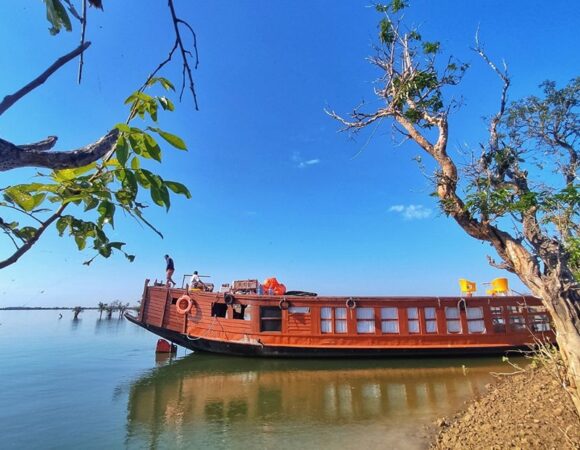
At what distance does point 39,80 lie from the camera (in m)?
0.85

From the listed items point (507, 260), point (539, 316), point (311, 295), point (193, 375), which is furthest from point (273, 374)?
point (539, 316)

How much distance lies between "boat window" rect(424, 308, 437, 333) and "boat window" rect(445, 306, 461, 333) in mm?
576

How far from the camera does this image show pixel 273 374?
1115cm

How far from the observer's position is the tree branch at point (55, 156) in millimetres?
905

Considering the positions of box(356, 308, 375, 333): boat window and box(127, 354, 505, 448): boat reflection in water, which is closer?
box(127, 354, 505, 448): boat reflection in water

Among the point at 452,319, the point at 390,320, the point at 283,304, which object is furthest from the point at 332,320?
the point at 452,319

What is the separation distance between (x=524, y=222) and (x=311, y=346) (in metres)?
10.8

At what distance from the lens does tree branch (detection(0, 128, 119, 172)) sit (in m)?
0.90

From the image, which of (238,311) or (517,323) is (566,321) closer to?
(238,311)

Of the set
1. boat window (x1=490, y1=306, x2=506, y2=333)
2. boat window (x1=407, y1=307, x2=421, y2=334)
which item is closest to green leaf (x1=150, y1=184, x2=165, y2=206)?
boat window (x1=407, y1=307, x2=421, y2=334)

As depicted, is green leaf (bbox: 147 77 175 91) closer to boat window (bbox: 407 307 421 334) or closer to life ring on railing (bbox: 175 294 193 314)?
life ring on railing (bbox: 175 294 193 314)

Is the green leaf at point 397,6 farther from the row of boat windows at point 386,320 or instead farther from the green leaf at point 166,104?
the row of boat windows at point 386,320

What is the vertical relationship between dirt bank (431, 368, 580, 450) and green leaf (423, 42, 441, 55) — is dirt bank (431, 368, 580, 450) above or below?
below

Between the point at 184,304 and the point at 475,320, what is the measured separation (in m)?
12.5
